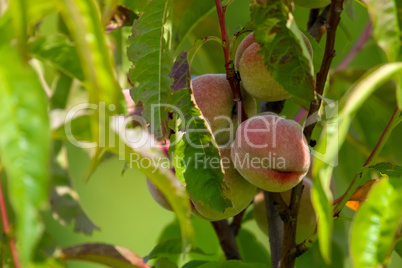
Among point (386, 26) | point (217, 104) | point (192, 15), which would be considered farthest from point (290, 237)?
point (192, 15)

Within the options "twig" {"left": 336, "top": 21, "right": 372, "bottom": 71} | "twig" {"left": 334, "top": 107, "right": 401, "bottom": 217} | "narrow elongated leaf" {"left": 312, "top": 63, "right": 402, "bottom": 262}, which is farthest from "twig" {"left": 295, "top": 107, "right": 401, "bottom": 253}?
"twig" {"left": 336, "top": 21, "right": 372, "bottom": 71}

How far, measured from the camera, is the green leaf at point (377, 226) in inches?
20.2

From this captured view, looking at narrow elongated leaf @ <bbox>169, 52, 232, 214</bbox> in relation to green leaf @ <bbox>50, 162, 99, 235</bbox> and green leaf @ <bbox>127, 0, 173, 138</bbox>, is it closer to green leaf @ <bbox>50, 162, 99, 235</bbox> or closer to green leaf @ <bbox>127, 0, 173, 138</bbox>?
green leaf @ <bbox>127, 0, 173, 138</bbox>

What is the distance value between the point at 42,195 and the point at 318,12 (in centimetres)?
66

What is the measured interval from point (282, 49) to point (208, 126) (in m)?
0.13

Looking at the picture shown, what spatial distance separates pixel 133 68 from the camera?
0.71 m

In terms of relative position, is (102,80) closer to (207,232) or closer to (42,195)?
(42,195)

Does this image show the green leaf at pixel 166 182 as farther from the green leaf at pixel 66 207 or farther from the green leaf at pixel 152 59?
the green leaf at pixel 66 207

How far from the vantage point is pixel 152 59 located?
0.70 metres

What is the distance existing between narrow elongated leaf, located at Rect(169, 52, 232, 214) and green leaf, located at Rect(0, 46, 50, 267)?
290 millimetres

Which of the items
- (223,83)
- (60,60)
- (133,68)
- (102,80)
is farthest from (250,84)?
(102,80)

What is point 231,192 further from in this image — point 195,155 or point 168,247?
point 168,247

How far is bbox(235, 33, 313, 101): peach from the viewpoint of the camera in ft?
2.42

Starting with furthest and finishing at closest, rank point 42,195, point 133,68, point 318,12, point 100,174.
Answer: point 100,174 < point 318,12 < point 133,68 < point 42,195
